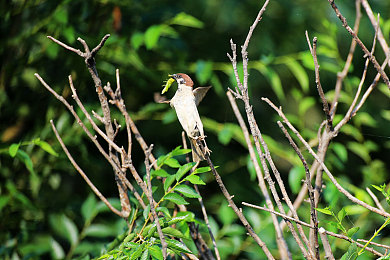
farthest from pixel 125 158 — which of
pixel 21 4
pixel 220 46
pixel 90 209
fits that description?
pixel 220 46

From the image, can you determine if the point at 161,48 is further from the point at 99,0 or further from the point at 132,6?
the point at 99,0

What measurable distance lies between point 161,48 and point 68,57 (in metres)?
0.55

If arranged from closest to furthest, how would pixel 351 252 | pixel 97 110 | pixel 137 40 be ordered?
pixel 351 252
pixel 97 110
pixel 137 40

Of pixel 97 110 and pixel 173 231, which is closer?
pixel 173 231

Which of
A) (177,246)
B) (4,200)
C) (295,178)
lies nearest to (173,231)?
(177,246)

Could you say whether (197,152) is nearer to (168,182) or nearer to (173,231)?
(168,182)

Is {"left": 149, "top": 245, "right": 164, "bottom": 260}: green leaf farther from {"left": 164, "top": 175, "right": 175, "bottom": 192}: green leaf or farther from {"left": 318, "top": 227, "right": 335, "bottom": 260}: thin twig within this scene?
→ {"left": 318, "top": 227, "right": 335, "bottom": 260}: thin twig

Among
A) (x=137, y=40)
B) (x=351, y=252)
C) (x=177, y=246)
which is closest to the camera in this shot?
(x=351, y=252)

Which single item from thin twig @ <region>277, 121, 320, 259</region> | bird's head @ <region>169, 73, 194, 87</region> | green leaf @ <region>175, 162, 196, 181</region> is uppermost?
bird's head @ <region>169, 73, 194, 87</region>

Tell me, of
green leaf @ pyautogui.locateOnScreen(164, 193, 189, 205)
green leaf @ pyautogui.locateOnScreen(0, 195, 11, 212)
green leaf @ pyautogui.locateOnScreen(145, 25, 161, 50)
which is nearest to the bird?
green leaf @ pyautogui.locateOnScreen(164, 193, 189, 205)

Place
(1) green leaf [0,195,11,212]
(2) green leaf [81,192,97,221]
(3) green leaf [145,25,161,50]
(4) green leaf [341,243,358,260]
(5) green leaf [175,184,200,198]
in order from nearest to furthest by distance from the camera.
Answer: (4) green leaf [341,243,358,260] < (5) green leaf [175,184,200,198] < (2) green leaf [81,192,97,221] < (1) green leaf [0,195,11,212] < (3) green leaf [145,25,161,50]

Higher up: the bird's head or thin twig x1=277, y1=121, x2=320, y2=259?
the bird's head

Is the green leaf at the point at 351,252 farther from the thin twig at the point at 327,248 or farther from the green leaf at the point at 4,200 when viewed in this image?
the green leaf at the point at 4,200

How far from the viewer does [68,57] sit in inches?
88.5
